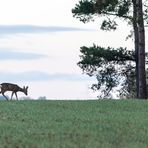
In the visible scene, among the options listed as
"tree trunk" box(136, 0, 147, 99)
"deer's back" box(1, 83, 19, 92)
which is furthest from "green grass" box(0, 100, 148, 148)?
"tree trunk" box(136, 0, 147, 99)

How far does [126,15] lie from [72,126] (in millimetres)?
29616

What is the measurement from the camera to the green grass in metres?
13.4

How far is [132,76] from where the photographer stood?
4925cm

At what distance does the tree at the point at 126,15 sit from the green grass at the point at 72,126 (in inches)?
671

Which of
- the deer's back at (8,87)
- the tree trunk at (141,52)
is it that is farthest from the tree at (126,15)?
the deer's back at (8,87)

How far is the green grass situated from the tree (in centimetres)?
1706

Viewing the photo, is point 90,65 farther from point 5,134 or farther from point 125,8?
point 5,134

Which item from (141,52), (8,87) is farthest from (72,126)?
(141,52)

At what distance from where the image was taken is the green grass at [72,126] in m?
13.4

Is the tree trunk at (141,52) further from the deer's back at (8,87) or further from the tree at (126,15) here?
the deer's back at (8,87)

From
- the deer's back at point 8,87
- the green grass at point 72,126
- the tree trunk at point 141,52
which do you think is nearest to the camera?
the green grass at point 72,126

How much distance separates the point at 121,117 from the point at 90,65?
90.1 ft

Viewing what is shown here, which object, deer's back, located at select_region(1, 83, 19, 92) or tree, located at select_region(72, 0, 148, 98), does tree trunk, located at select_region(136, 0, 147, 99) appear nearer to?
tree, located at select_region(72, 0, 148, 98)

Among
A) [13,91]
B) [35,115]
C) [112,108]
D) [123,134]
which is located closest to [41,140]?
[123,134]
